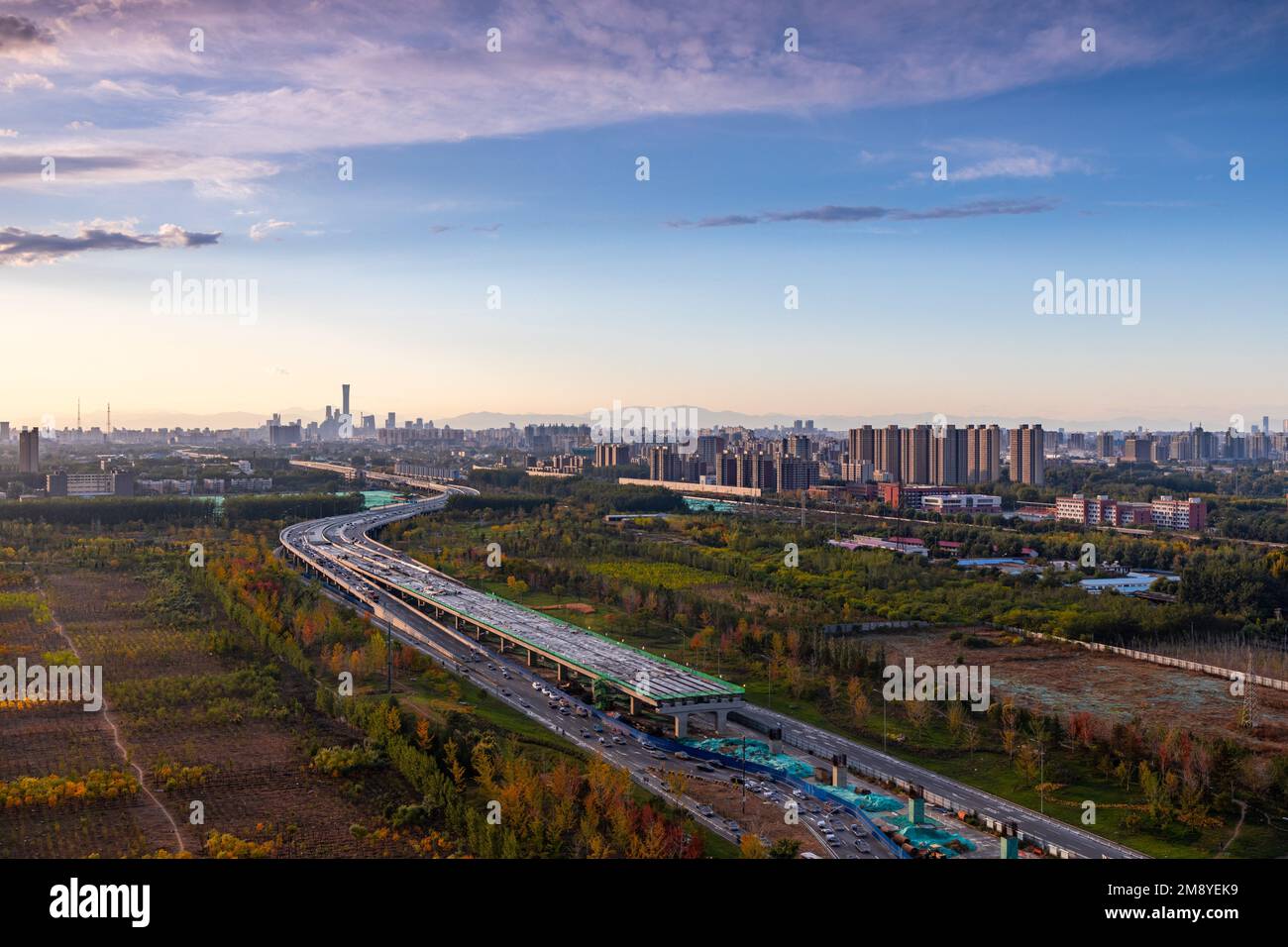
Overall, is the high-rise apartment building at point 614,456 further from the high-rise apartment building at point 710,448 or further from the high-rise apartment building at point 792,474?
the high-rise apartment building at point 792,474

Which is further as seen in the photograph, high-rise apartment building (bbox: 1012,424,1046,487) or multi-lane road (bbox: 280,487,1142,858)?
high-rise apartment building (bbox: 1012,424,1046,487)

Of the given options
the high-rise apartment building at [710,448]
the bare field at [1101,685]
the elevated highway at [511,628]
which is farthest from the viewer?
the high-rise apartment building at [710,448]

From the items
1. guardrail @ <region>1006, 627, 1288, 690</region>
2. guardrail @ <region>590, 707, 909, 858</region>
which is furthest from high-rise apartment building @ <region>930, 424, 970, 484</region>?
guardrail @ <region>590, 707, 909, 858</region>

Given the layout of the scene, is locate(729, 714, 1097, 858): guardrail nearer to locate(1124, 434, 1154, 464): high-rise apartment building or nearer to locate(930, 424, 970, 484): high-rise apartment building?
locate(930, 424, 970, 484): high-rise apartment building

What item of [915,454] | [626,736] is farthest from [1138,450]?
[626,736]

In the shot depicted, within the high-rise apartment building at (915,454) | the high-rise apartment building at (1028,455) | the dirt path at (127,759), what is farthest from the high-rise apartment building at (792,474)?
the dirt path at (127,759)

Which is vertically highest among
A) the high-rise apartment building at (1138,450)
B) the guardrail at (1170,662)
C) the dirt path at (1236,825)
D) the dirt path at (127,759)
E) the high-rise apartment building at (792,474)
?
the high-rise apartment building at (1138,450)
